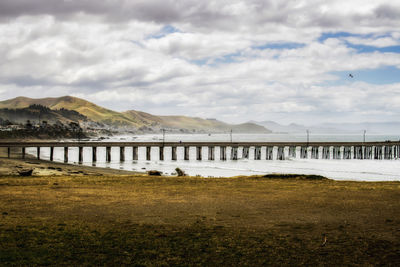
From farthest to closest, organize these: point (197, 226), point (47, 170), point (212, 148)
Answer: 1. point (212, 148)
2. point (47, 170)
3. point (197, 226)

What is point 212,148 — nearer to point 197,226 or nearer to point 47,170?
point 47,170

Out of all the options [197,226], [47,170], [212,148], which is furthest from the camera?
[212,148]

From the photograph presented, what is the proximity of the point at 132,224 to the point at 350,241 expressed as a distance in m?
6.57

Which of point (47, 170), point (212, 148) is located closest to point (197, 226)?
point (47, 170)

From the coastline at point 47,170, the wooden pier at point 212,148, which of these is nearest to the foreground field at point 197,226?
the coastline at point 47,170

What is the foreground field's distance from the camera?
353 inches

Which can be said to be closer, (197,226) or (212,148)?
(197,226)

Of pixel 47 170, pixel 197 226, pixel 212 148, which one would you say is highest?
pixel 197 226

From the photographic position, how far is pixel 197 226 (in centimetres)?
1177

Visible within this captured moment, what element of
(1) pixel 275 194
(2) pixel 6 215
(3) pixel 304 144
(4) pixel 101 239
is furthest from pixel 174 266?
(3) pixel 304 144

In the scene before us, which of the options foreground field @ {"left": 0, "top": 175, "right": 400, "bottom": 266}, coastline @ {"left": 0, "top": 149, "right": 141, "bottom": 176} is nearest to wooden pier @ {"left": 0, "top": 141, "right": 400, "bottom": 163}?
coastline @ {"left": 0, "top": 149, "right": 141, "bottom": 176}

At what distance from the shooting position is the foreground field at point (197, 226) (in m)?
8.96

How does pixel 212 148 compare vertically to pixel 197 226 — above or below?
Answer: below

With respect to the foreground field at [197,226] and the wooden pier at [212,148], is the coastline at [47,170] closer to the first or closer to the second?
the foreground field at [197,226]
